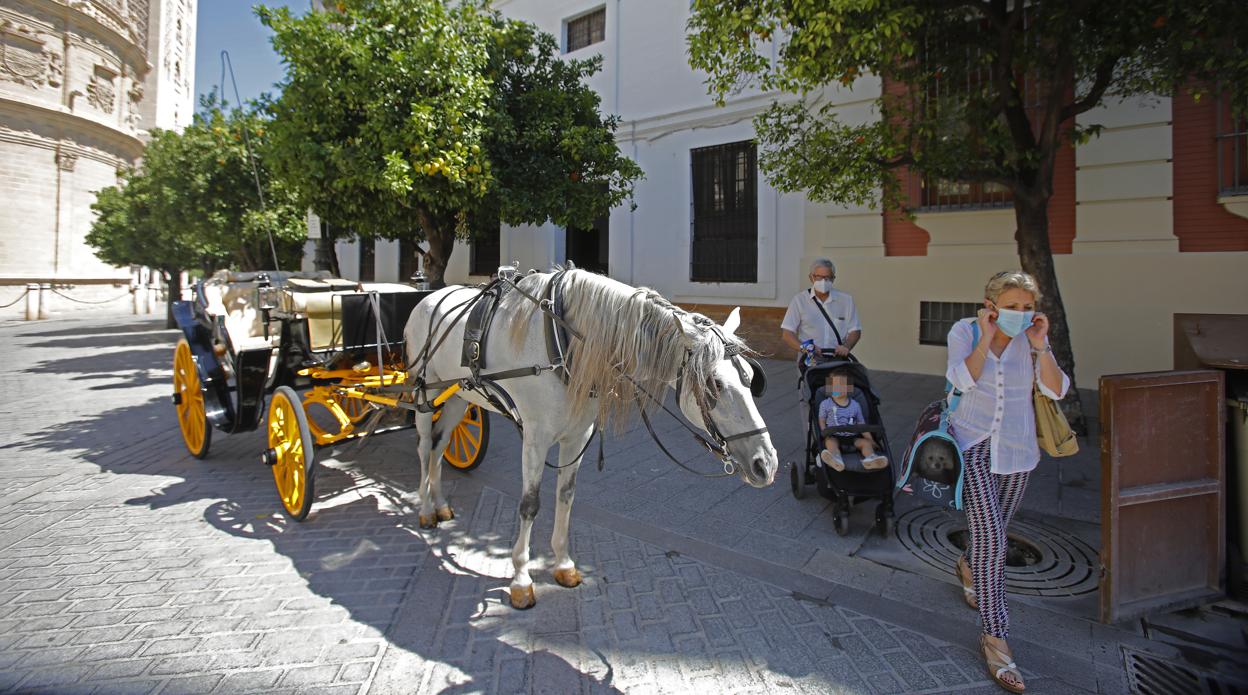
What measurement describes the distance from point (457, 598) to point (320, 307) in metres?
2.67

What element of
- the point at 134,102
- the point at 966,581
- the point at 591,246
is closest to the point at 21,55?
the point at 134,102

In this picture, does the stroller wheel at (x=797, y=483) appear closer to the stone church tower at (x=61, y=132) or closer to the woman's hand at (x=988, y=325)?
the woman's hand at (x=988, y=325)

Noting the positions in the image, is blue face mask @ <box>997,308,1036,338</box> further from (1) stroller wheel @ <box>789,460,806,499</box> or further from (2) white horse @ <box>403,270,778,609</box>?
(1) stroller wheel @ <box>789,460,806,499</box>

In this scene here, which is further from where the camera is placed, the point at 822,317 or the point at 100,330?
the point at 100,330

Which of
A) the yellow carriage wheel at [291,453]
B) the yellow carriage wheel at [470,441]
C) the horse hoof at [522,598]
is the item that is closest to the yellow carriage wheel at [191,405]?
the yellow carriage wheel at [291,453]

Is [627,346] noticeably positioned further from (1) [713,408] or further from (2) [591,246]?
(2) [591,246]

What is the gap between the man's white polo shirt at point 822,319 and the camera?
474 cm

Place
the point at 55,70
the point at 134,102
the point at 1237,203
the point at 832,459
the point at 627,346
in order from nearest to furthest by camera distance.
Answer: the point at 627,346
the point at 832,459
the point at 1237,203
the point at 55,70
the point at 134,102

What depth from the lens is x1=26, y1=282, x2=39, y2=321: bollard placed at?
2416 centimetres

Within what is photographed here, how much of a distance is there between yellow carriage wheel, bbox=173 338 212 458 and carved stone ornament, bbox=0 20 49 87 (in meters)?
31.3

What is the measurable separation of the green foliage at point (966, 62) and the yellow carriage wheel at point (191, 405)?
5717 mm

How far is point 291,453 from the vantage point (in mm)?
4246

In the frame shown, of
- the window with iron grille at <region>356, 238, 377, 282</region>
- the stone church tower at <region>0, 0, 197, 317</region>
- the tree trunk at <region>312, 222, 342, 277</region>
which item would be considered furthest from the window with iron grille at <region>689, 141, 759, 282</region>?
the stone church tower at <region>0, 0, 197, 317</region>

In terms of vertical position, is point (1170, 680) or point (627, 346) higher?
point (627, 346)
